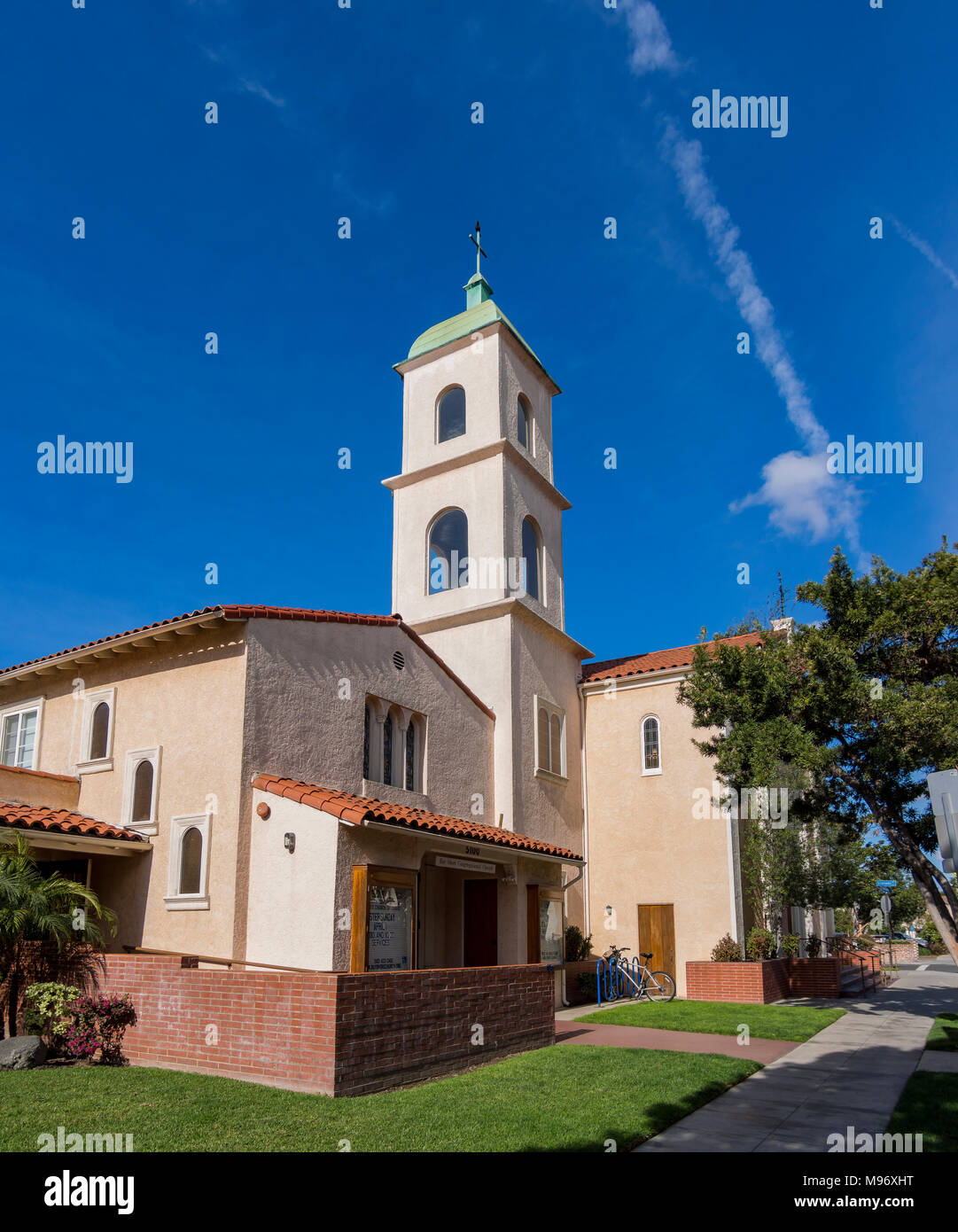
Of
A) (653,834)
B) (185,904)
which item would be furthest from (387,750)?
(653,834)

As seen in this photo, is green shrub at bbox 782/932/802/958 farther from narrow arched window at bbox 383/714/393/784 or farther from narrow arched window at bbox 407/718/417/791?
narrow arched window at bbox 383/714/393/784

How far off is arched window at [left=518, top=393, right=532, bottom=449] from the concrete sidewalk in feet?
53.3

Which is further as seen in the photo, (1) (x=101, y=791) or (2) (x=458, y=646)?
(2) (x=458, y=646)

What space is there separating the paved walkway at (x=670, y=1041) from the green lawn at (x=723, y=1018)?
16.0 inches

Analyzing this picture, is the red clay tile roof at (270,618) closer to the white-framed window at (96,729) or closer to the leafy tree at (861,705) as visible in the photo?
the white-framed window at (96,729)

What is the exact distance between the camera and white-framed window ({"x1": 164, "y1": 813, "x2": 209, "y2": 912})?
1406 cm

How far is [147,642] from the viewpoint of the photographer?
52.1ft

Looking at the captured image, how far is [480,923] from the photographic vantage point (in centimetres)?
1977

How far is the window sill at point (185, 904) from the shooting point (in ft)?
45.7

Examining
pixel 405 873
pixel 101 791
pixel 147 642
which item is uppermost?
pixel 147 642
